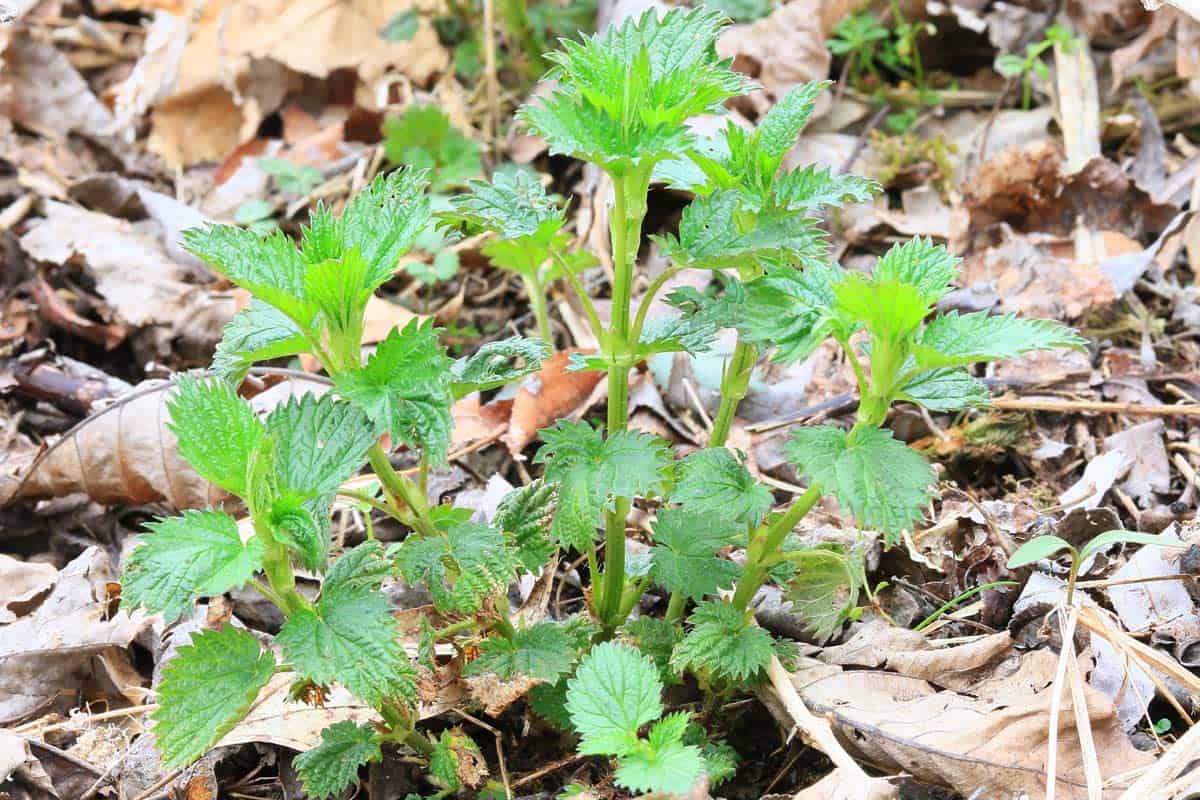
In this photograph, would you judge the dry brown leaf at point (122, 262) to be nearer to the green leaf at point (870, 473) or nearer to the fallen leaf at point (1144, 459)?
the green leaf at point (870, 473)

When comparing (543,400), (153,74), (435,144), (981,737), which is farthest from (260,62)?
(981,737)

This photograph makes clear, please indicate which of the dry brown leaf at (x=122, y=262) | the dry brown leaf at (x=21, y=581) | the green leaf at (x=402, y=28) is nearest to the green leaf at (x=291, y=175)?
the dry brown leaf at (x=122, y=262)

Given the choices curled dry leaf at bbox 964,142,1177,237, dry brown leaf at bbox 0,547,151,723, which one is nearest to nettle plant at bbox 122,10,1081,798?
dry brown leaf at bbox 0,547,151,723

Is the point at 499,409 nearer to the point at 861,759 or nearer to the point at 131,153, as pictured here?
the point at 861,759

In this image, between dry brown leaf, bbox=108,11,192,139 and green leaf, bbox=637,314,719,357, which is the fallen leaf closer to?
green leaf, bbox=637,314,719,357

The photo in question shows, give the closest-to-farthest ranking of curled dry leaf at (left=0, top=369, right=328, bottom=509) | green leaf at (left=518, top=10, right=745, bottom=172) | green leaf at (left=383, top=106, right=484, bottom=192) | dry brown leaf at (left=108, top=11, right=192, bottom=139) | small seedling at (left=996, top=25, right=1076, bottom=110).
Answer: green leaf at (left=518, top=10, right=745, bottom=172) < curled dry leaf at (left=0, top=369, right=328, bottom=509) < small seedling at (left=996, top=25, right=1076, bottom=110) < green leaf at (left=383, top=106, right=484, bottom=192) < dry brown leaf at (left=108, top=11, right=192, bottom=139)
